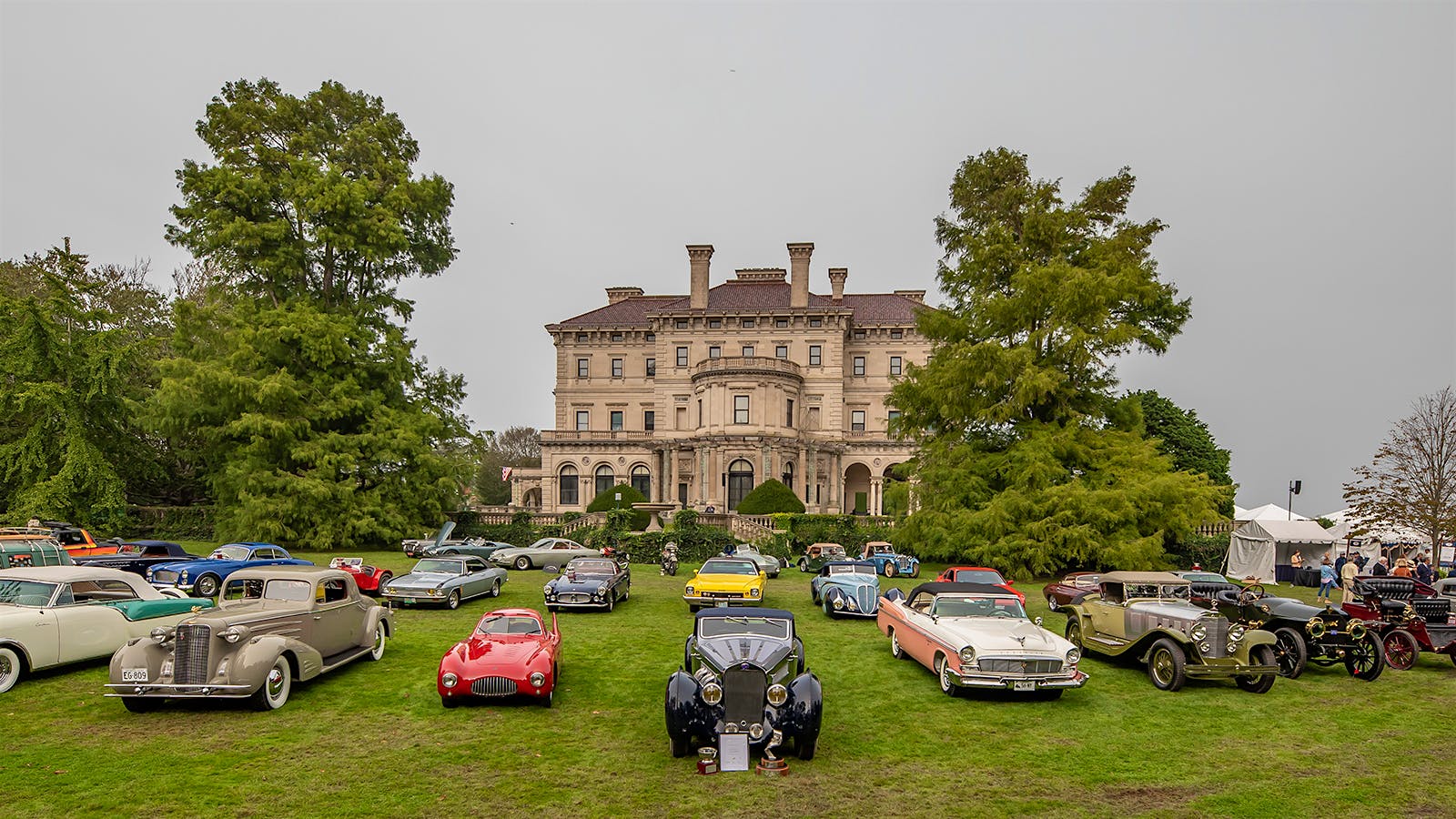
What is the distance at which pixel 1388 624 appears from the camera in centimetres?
1335

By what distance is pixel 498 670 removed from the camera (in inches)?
412

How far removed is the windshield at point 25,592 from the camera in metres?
11.3

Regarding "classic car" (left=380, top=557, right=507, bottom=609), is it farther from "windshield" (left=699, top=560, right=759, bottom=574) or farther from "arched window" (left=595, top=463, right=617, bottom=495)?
"arched window" (left=595, top=463, right=617, bottom=495)

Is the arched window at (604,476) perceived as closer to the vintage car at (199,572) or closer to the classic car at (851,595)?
the vintage car at (199,572)

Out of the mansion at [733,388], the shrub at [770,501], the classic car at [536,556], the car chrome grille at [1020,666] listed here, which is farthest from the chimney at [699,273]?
the car chrome grille at [1020,666]

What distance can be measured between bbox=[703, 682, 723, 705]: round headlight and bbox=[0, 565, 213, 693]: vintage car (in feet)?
30.8

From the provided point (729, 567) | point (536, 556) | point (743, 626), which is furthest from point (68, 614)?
point (536, 556)

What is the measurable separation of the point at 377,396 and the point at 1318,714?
113ft

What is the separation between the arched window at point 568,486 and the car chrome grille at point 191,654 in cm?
5249

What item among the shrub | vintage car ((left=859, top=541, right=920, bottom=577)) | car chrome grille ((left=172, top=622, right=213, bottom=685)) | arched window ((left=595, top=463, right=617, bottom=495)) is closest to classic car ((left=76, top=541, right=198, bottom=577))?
car chrome grille ((left=172, top=622, right=213, bottom=685))

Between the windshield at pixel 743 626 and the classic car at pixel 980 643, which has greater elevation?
the windshield at pixel 743 626

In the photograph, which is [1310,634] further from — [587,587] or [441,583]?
[441,583]

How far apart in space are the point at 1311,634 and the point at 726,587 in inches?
435

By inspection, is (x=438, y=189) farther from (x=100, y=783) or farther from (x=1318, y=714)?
(x=1318, y=714)
